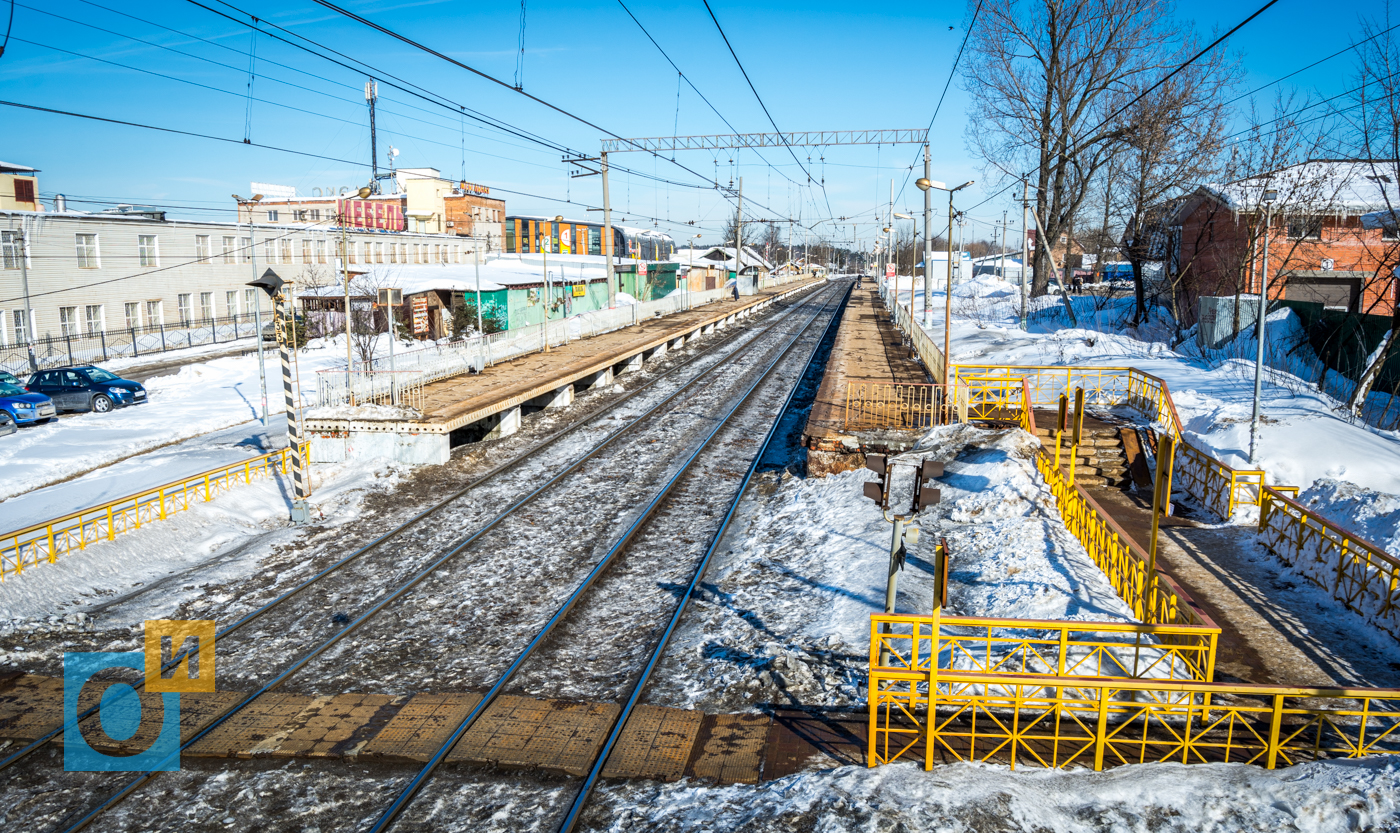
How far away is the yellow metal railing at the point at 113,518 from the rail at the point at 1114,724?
1057cm

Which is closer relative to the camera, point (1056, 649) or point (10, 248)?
point (1056, 649)

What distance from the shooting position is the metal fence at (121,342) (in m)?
29.6

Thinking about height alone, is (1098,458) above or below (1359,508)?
below

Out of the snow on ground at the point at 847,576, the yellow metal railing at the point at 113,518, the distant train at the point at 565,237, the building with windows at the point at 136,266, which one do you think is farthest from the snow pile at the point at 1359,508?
the distant train at the point at 565,237

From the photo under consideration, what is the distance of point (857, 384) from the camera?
17.6 meters

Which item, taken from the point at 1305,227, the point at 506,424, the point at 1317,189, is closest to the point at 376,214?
the point at 506,424

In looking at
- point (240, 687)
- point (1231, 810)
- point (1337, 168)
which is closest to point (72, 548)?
point (240, 687)

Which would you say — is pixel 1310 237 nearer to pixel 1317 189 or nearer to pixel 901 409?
pixel 1317 189

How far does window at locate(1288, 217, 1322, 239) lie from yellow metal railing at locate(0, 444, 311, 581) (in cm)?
2768

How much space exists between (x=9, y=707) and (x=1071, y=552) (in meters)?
12.0

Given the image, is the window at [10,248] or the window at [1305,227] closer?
the window at [1305,227]

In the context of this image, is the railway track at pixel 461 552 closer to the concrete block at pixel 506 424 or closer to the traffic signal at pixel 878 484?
the concrete block at pixel 506 424

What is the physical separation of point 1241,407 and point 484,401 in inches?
633

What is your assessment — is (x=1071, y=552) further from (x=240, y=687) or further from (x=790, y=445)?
(x=240, y=687)
